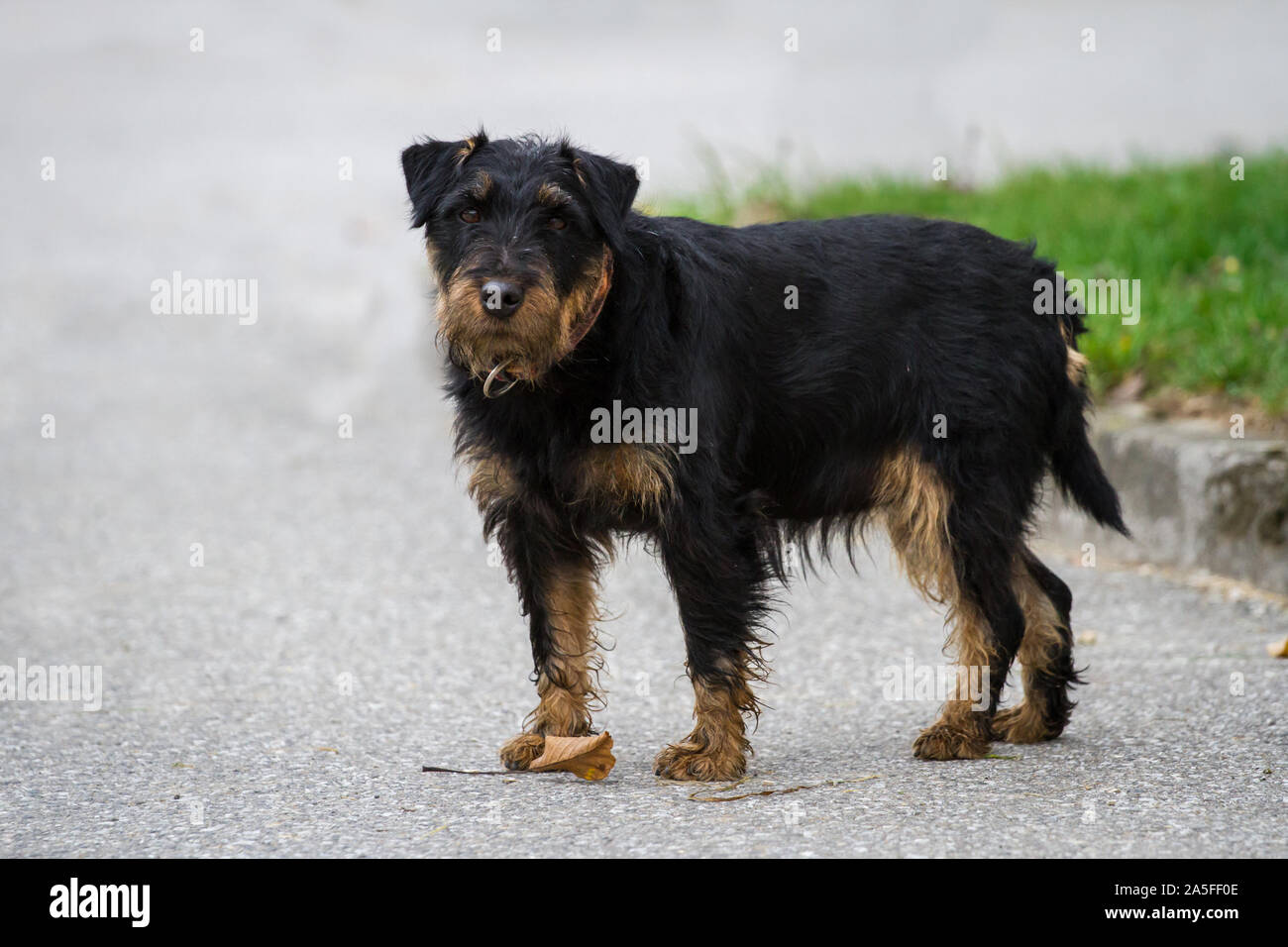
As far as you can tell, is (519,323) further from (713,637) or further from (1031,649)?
(1031,649)

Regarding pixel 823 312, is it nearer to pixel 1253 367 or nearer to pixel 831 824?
pixel 831 824

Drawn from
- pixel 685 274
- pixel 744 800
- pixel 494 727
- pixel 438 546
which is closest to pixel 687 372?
pixel 685 274

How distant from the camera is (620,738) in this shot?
19.0 feet

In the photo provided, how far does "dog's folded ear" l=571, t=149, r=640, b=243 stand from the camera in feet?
16.0

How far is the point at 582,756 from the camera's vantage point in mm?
5055

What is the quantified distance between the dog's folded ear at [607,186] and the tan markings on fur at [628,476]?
2.29ft

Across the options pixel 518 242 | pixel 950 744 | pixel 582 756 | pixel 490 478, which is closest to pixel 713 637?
pixel 582 756

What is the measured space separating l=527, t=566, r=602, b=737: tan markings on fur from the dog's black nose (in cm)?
112

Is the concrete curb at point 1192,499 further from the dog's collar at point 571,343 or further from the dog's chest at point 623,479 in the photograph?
the dog's collar at point 571,343

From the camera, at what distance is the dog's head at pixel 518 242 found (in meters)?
4.64

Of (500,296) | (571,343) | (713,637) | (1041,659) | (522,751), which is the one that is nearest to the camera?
(500,296)

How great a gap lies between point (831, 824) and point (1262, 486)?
13.3 feet

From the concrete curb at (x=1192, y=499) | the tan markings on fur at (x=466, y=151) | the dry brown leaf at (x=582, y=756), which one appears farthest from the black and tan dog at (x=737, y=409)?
the concrete curb at (x=1192, y=499)

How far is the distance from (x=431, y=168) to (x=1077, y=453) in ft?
9.07
